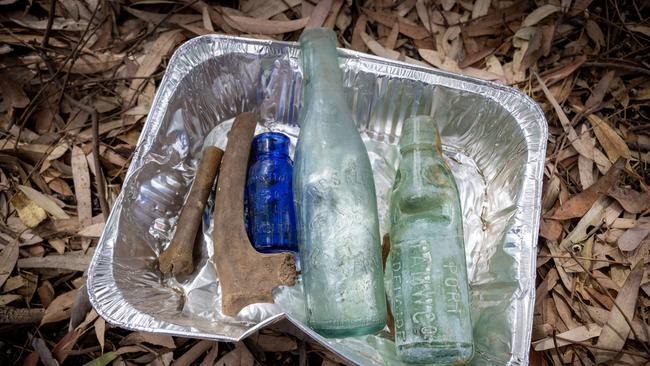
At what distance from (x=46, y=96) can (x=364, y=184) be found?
808mm

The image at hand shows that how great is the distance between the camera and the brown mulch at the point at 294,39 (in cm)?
107

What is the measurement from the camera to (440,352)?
0.92m

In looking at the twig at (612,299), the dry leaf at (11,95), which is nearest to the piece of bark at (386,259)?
the twig at (612,299)

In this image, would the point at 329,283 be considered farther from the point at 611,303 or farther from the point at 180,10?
the point at 180,10

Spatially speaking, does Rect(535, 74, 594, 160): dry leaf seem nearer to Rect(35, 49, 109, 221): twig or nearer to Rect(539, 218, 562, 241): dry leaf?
Rect(539, 218, 562, 241): dry leaf

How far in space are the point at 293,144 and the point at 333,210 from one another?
1.16 ft

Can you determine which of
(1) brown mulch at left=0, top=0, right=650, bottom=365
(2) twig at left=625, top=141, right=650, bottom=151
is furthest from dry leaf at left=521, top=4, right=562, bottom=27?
(2) twig at left=625, top=141, right=650, bottom=151

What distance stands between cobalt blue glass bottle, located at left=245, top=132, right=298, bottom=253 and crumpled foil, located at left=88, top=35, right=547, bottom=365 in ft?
0.43

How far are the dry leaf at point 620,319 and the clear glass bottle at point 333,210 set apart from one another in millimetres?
465

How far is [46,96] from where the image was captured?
1.25m

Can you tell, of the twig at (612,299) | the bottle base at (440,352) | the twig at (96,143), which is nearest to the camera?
the bottle base at (440,352)

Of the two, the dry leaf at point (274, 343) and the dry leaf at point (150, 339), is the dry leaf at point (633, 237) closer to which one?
the dry leaf at point (274, 343)

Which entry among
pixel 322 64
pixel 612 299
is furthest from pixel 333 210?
pixel 612 299

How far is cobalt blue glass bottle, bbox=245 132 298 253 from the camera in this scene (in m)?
1.07
